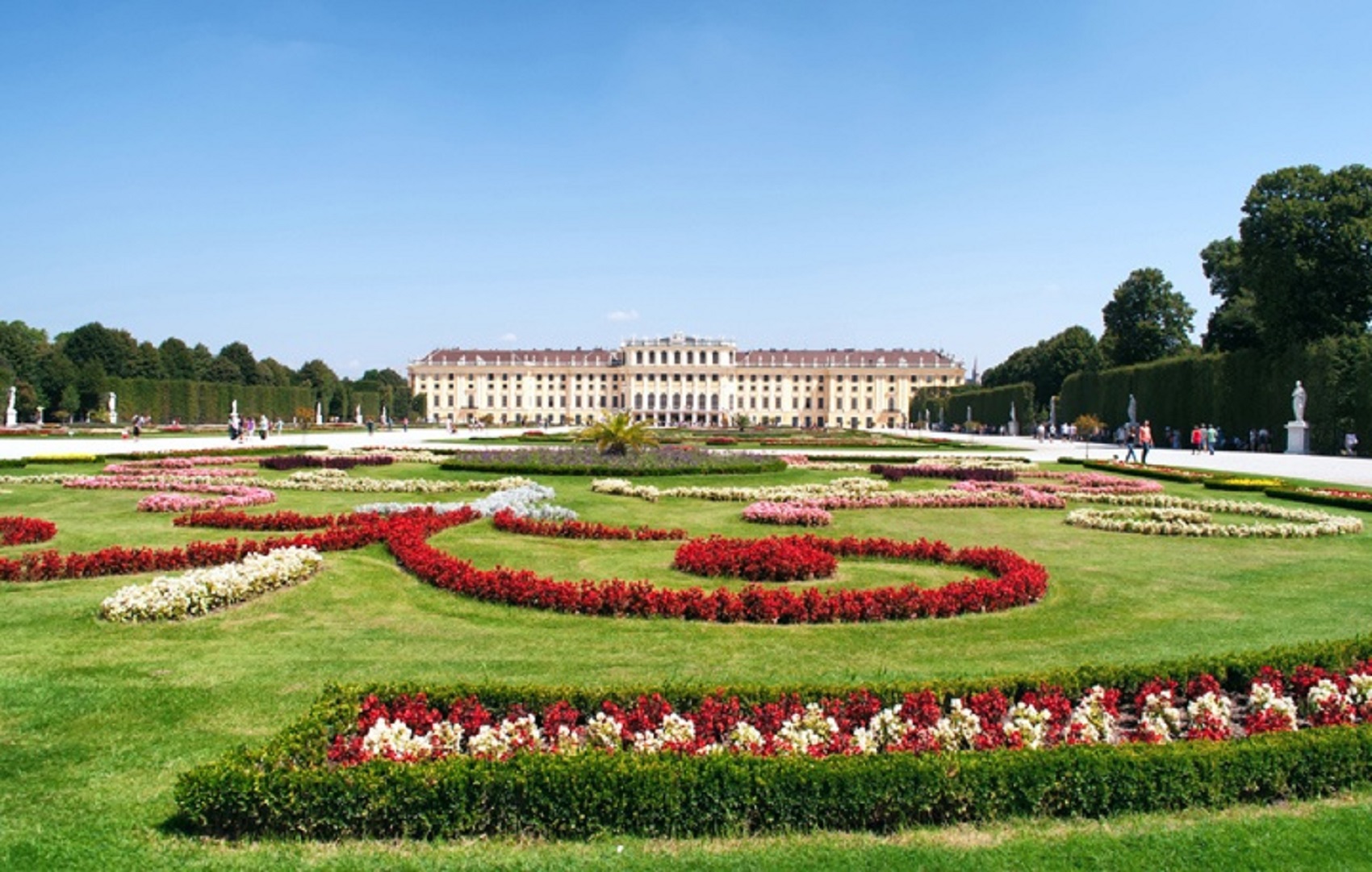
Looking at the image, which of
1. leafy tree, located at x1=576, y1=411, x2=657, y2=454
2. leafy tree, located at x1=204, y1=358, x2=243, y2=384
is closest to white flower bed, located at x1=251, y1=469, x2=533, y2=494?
leafy tree, located at x1=576, y1=411, x2=657, y2=454

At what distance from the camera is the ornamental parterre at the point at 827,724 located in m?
3.76

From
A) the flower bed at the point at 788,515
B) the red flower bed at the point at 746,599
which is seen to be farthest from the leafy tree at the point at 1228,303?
the red flower bed at the point at 746,599

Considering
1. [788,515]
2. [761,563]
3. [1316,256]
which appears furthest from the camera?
[1316,256]

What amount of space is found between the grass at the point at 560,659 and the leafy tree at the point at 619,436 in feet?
29.8

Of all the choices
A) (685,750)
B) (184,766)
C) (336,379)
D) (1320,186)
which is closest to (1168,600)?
(685,750)

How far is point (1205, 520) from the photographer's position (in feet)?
36.6

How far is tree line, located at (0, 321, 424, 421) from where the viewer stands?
5178cm

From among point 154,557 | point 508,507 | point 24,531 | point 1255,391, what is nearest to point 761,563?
point 508,507

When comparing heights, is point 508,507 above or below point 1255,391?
below

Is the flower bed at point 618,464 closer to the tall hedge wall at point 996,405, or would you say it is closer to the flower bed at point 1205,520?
the flower bed at point 1205,520

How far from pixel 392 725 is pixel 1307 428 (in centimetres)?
3234

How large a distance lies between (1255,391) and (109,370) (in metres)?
64.3

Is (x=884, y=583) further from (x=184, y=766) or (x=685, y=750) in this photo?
(x=184, y=766)

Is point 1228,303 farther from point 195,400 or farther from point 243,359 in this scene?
point 243,359
